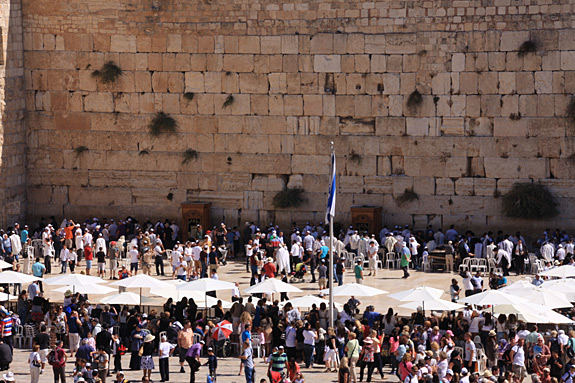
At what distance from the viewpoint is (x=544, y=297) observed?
24.8 meters

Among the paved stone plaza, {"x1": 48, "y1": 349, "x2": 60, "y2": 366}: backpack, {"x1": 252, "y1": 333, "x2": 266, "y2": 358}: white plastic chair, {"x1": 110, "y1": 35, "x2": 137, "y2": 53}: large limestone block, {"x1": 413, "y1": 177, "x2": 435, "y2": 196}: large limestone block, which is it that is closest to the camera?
{"x1": 48, "y1": 349, "x2": 60, "y2": 366}: backpack

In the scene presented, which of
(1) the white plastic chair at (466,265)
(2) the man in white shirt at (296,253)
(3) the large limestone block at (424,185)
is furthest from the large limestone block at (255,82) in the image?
(1) the white plastic chair at (466,265)

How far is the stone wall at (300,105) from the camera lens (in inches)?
1373

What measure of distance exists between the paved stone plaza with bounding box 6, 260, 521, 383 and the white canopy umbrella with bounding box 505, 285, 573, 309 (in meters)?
3.16

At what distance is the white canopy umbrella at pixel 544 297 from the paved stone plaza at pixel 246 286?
3.16 m

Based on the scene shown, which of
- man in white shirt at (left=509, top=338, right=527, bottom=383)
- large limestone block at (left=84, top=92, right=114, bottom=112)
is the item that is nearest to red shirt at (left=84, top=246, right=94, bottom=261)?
large limestone block at (left=84, top=92, right=114, bottom=112)

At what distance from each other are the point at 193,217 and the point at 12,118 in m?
6.19

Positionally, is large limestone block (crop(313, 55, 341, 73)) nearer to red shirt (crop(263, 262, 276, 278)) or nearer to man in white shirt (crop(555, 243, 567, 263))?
red shirt (crop(263, 262, 276, 278))

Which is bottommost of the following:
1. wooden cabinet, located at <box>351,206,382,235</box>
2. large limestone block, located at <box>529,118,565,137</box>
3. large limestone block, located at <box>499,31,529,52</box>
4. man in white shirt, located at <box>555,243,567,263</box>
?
man in white shirt, located at <box>555,243,567,263</box>

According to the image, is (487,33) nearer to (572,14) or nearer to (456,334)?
(572,14)

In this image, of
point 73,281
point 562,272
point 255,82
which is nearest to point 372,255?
Answer: point 562,272

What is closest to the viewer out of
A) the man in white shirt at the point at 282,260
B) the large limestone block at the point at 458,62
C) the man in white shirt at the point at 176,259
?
the man in white shirt at the point at 176,259

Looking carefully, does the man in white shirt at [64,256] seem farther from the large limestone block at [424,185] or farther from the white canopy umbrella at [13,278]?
the large limestone block at [424,185]

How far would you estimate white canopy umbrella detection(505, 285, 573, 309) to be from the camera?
80.7 feet
